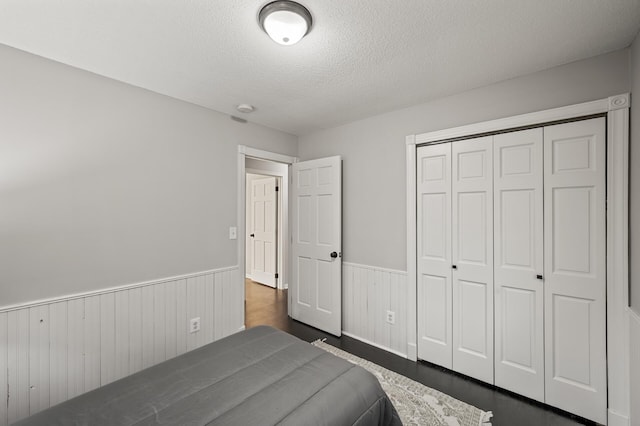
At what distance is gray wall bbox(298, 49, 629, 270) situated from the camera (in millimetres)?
1925

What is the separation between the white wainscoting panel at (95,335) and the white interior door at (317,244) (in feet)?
3.47

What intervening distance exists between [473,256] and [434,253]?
12.9 inches

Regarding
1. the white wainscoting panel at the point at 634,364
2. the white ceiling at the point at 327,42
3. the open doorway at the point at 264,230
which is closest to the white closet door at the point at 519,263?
the white wainscoting panel at the point at 634,364

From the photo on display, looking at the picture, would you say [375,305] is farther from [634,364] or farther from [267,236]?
[267,236]

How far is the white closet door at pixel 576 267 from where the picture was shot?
1848mm

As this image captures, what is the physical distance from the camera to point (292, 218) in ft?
12.2

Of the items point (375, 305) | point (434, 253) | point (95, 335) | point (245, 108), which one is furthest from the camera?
point (375, 305)

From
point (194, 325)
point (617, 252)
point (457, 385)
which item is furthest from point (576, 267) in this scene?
point (194, 325)

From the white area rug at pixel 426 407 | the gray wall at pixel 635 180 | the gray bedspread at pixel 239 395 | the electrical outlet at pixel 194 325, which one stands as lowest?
the white area rug at pixel 426 407

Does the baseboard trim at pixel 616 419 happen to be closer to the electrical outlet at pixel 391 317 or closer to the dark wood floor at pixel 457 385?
the dark wood floor at pixel 457 385

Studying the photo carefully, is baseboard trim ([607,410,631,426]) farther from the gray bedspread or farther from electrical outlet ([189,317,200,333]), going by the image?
electrical outlet ([189,317,200,333])

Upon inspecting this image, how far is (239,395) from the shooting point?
4.25ft

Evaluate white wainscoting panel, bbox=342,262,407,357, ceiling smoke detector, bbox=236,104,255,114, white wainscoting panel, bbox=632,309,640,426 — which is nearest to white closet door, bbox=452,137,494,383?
white wainscoting panel, bbox=342,262,407,357

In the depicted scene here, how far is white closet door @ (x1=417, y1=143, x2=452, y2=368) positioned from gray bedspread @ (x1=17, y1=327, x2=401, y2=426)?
1.29 m
